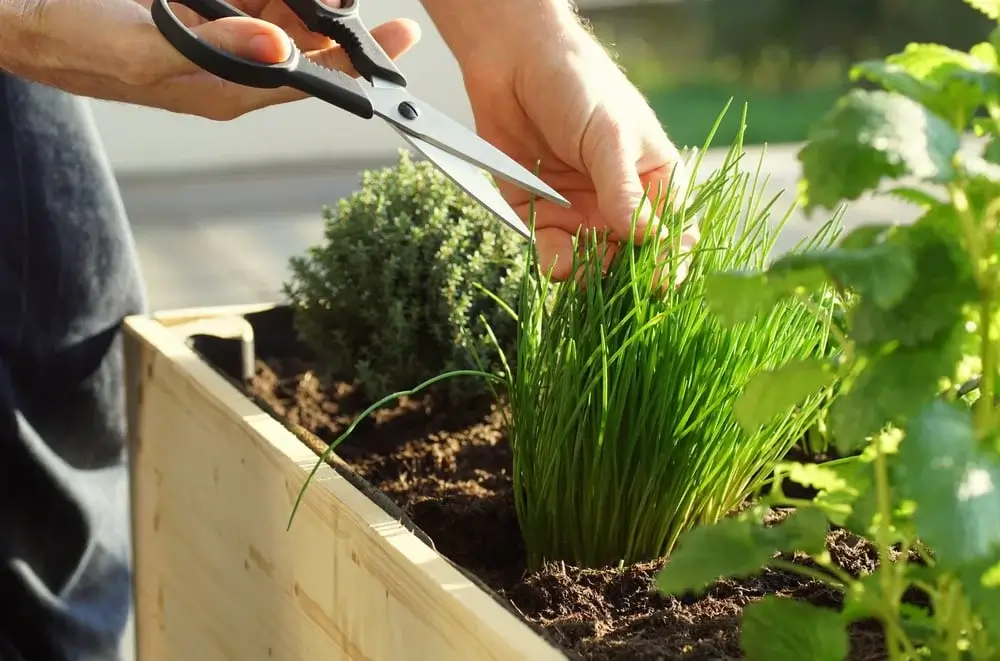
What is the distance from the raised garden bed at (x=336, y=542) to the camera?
67 cm

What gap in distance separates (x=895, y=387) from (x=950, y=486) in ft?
0.18

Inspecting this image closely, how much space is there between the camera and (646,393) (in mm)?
767

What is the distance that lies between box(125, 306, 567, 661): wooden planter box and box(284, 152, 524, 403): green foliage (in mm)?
105

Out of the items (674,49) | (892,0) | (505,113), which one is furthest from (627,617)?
(892,0)

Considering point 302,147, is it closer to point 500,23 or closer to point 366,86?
point 500,23

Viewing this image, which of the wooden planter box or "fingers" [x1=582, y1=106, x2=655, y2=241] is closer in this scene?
the wooden planter box

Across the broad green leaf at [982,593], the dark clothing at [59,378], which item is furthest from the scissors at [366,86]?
the broad green leaf at [982,593]

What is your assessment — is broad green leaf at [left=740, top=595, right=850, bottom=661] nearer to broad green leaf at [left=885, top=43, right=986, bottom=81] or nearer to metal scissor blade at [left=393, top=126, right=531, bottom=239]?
broad green leaf at [left=885, top=43, right=986, bottom=81]

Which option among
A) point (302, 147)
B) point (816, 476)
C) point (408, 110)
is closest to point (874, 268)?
point (816, 476)

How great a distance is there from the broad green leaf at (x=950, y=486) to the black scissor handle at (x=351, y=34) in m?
0.54

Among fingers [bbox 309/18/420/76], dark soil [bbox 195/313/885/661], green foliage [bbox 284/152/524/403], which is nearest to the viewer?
dark soil [bbox 195/313/885/661]

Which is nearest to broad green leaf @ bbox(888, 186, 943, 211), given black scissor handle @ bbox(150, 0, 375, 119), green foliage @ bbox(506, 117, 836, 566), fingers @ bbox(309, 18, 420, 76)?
green foliage @ bbox(506, 117, 836, 566)

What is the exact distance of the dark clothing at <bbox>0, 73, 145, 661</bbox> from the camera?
1.11 m

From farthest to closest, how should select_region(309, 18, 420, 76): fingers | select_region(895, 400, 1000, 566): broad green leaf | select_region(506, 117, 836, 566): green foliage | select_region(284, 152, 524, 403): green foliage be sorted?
select_region(284, 152, 524, 403): green foliage, select_region(309, 18, 420, 76): fingers, select_region(506, 117, 836, 566): green foliage, select_region(895, 400, 1000, 566): broad green leaf
